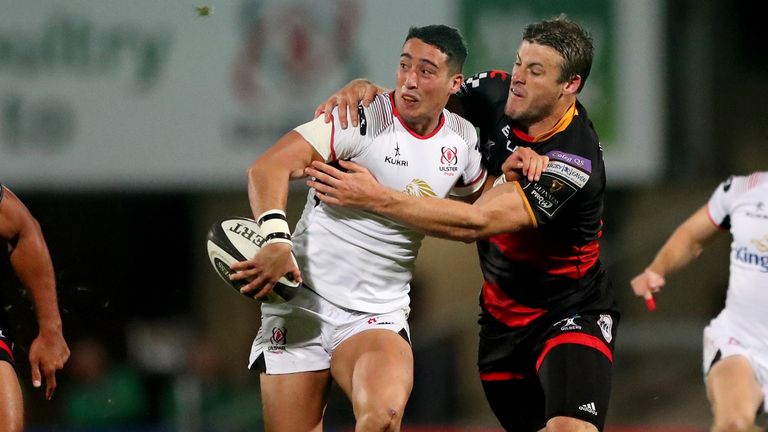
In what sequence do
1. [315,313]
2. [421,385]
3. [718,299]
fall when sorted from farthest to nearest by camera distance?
[718,299] → [421,385] → [315,313]

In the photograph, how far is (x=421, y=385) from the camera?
9.72 meters

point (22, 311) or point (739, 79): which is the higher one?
point (739, 79)

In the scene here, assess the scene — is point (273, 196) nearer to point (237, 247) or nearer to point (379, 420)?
point (237, 247)

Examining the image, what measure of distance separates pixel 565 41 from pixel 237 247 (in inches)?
63.9

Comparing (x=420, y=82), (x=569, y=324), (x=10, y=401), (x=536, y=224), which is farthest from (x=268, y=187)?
(x=569, y=324)

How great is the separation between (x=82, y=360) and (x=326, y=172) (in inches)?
235

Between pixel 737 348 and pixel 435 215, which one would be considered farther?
pixel 737 348

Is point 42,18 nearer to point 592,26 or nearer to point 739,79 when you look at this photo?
point 592,26

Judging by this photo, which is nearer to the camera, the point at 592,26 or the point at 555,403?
the point at 555,403

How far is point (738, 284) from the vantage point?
655cm

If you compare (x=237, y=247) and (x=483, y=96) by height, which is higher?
(x=483, y=96)

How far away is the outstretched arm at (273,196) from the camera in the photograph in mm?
4715

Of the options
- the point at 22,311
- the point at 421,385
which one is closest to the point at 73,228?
the point at 22,311

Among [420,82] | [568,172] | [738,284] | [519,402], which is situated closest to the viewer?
[420,82]
